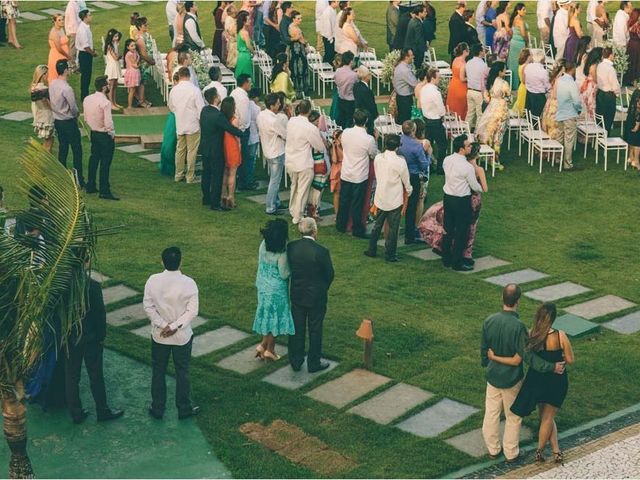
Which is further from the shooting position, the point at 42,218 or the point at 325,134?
the point at 325,134

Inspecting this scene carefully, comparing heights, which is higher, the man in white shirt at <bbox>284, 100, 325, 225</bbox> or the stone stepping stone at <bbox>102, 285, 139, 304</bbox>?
the man in white shirt at <bbox>284, 100, 325, 225</bbox>

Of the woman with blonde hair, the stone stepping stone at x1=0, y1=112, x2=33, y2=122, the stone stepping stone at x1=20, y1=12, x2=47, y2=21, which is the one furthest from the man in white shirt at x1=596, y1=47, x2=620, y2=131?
the stone stepping stone at x1=20, y1=12, x2=47, y2=21

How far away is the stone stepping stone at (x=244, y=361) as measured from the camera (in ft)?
38.6

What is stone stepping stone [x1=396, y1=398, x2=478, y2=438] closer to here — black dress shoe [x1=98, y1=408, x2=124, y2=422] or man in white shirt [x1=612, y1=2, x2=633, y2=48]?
black dress shoe [x1=98, y1=408, x2=124, y2=422]

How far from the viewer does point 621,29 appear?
2323cm

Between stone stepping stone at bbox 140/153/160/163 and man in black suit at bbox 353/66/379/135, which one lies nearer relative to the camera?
man in black suit at bbox 353/66/379/135

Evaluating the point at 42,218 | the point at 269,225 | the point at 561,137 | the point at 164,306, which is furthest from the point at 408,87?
the point at 42,218

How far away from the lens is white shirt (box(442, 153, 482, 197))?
1429cm

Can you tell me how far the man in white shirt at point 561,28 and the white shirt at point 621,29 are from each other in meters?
0.94

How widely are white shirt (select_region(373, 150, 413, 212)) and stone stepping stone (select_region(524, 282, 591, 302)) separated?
1978 millimetres

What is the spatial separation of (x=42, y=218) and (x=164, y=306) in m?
1.86

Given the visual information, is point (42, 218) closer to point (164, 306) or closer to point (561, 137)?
point (164, 306)

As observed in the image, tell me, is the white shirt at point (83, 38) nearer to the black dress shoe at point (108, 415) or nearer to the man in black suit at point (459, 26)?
the man in black suit at point (459, 26)

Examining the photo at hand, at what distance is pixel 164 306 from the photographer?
10531 mm
